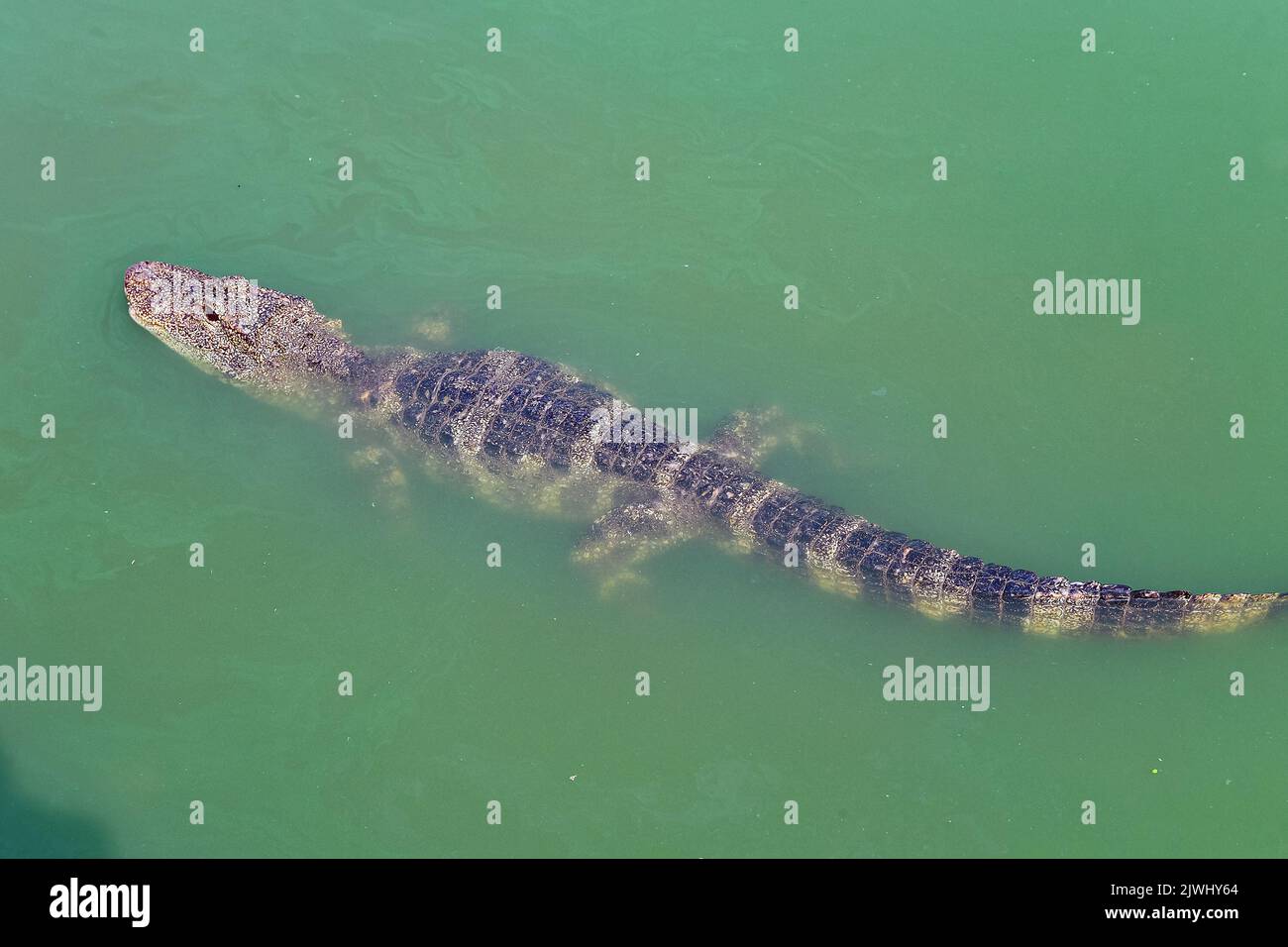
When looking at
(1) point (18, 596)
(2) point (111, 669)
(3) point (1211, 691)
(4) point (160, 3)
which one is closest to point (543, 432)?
(2) point (111, 669)

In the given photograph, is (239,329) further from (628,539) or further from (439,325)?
(628,539)

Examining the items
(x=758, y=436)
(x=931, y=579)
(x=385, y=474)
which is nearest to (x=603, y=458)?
(x=758, y=436)

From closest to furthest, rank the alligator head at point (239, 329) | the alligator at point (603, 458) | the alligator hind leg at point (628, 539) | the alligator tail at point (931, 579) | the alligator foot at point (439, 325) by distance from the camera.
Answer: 1. the alligator tail at point (931, 579)
2. the alligator at point (603, 458)
3. the alligator hind leg at point (628, 539)
4. the alligator head at point (239, 329)
5. the alligator foot at point (439, 325)

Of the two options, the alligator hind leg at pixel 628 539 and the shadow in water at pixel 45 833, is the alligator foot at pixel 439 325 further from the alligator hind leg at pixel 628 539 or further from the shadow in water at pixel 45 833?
the shadow in water at pixel 45 833

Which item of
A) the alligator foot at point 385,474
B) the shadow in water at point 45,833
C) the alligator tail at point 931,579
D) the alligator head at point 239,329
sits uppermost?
the alligator head at point 239,329

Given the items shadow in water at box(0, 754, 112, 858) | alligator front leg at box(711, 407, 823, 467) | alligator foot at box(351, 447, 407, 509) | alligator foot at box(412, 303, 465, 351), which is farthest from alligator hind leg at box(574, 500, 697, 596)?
shadow in water at box(0, 754, 112, 858)

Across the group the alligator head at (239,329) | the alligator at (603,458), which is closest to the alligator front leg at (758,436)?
the alligator at (603,458)
